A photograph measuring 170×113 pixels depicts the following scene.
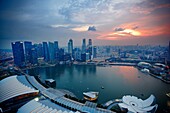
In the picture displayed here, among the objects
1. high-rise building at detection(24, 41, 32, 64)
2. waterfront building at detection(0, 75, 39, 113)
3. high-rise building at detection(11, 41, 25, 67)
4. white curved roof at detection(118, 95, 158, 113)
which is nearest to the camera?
Result: white curved roof at detection(118, 95, 158, 113)

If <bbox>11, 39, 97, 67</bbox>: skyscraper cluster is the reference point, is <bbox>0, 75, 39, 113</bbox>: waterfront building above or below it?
Result: below

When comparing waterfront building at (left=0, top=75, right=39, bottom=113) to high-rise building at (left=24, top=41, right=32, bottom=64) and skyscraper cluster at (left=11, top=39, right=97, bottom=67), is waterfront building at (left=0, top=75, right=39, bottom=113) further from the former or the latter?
high-rise building at (left=24, top=41, right=32, bottom=64)

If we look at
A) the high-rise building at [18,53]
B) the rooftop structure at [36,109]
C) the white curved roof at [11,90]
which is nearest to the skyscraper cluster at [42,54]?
the high-rise building at [18,53]

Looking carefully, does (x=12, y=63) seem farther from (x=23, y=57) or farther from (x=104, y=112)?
(x=104, y=112)

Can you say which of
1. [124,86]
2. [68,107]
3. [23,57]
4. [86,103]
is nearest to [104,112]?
[86,103]

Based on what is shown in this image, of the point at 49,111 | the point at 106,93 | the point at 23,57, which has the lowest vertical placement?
the point at 106,93

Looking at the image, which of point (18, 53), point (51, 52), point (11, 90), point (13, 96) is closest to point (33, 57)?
point (18, 53)

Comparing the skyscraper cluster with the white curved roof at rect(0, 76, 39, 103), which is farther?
the skyscraper cluster

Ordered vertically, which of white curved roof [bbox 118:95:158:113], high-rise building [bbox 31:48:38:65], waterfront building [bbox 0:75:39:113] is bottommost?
white curved roof [bbox 118:95:158:113]

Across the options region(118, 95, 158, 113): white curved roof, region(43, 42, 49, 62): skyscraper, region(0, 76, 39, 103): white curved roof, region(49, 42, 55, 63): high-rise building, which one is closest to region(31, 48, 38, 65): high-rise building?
region(43, 42, 49, 62): skyscraper
